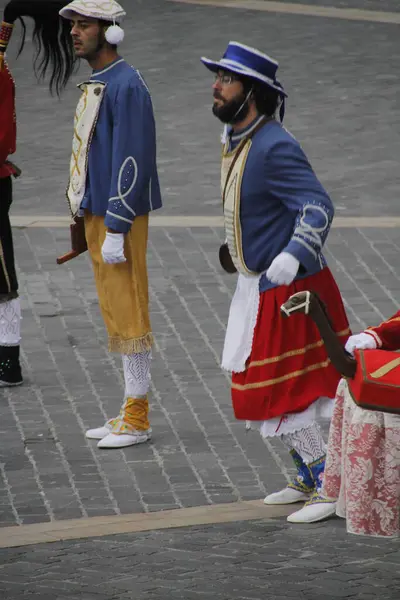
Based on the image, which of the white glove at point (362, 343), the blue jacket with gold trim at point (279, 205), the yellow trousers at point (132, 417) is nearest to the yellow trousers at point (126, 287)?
the yellow trousers at point (132, 417)

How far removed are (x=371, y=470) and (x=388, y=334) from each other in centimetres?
56

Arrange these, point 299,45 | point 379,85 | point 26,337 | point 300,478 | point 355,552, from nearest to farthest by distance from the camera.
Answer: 1. point 355,552
2. point 300,478
3. point 26,337
4. point 379,85
5. point 299,45

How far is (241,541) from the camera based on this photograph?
6.39 metres

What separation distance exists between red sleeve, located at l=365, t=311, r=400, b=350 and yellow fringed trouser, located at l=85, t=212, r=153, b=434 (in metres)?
1.93

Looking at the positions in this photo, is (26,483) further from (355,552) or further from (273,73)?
(273,73)

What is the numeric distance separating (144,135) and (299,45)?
10.3 meters

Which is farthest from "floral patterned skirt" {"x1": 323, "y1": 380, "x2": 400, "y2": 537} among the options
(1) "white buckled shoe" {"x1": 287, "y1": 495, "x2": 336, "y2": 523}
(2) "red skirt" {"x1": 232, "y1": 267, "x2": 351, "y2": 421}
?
(1) "white buckled shoe" {"x1": 287, "y1": 495, "x2": 336, "y2": 523}

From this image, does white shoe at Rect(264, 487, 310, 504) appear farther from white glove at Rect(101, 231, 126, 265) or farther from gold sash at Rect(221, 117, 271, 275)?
white glove at Rect(101, 231, 126, 265)

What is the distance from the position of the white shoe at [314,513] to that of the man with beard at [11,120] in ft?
7.54

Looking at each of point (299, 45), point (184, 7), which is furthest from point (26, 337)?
point (184, 7)

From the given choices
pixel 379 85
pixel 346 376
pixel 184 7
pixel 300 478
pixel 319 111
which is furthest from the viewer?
pixel 184 7

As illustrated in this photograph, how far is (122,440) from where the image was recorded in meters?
7.61

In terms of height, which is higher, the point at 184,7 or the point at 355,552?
the point at 355,552

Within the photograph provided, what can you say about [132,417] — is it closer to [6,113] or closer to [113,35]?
[6,113]
